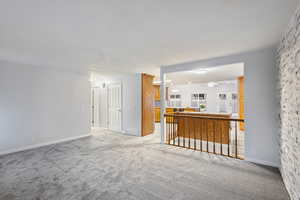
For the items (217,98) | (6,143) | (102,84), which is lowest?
(6,143)

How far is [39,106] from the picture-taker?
4.12 m

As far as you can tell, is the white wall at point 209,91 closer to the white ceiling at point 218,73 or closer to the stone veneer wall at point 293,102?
the white ceiling at point 218,73

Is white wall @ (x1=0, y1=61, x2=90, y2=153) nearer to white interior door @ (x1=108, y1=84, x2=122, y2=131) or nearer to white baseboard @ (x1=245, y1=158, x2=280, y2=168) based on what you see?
white interior door @ (x1=108, y1=84, x2=122, y2=131)

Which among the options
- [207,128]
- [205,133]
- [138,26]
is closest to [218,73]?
[207,128]

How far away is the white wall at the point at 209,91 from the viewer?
8.63 meters

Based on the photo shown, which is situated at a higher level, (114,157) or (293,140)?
(293,140)

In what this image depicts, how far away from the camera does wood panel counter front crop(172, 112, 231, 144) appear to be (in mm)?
4254

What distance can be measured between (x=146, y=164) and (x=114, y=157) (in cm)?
86

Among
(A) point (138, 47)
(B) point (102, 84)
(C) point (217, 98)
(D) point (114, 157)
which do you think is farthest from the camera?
(C) point (217, 98)

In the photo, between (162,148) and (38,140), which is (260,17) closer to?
(162,148)

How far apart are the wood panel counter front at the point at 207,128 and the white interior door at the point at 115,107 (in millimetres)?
2606

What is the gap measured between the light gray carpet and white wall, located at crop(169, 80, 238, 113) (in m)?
6.35

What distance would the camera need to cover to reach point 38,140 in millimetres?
4059

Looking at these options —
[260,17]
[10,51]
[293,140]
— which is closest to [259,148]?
[293,140]
